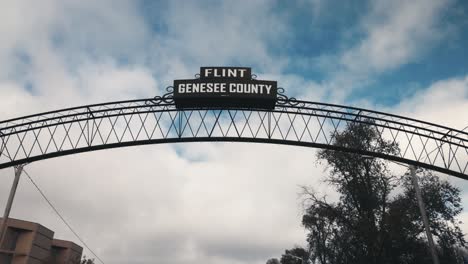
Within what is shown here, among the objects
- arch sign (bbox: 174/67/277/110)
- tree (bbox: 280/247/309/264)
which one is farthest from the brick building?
arch sign (bbox: 174/67/277/110)

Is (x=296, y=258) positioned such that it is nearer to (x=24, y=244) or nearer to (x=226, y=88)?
(x=24, y=244)

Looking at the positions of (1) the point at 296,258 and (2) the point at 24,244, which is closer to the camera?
(2) the point at 24,244

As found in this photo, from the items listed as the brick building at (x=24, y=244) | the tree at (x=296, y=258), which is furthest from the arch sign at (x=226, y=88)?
the tree at (x=296, y=258)

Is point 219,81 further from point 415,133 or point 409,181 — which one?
point 409,181

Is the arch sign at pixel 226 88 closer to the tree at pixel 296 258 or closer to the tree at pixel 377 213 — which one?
the tree at pixel 377 213

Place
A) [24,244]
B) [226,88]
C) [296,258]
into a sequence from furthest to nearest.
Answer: [296,258] < [24,244] < [226,88]

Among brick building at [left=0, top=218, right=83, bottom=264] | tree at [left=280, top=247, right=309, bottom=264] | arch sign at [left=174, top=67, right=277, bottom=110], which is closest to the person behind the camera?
arch sign at [left=174, top=67, right=277, bottom=110]

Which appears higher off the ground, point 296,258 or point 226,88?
point 296,258

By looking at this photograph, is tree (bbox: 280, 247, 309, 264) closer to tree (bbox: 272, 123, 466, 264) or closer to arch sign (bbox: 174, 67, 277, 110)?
tree (bbox: 272, 123, 466, 264)

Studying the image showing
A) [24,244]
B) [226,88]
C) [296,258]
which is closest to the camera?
[226,88]

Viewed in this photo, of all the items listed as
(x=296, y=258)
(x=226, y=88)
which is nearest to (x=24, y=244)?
(x=296, y=258)

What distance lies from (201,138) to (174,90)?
2.97m

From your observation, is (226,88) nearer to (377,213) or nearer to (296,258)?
(377,213)

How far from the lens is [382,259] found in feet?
93.4
